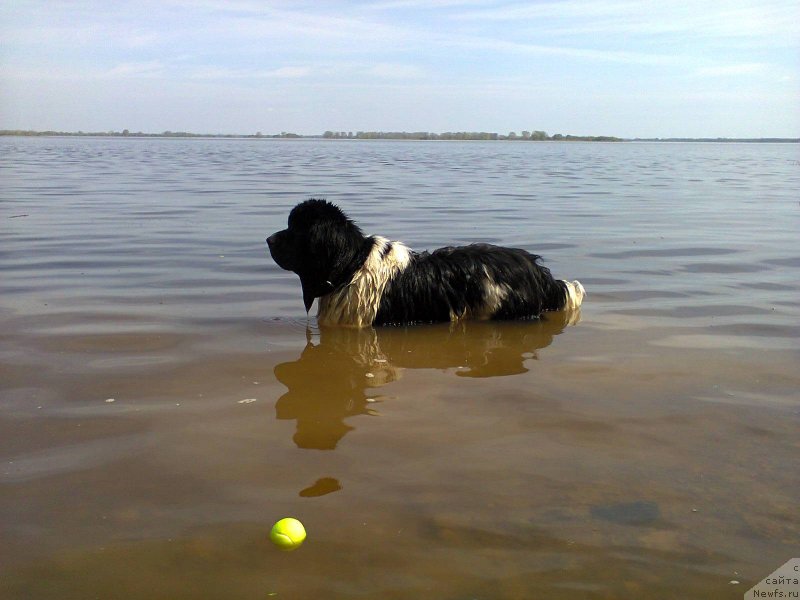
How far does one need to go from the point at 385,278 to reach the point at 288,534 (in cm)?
380

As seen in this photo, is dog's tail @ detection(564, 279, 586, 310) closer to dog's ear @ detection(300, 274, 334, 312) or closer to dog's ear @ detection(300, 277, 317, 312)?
dog's ear @ detection(300, 274, 334, 312)

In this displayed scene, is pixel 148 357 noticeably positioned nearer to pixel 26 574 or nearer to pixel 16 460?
pixel 16 460

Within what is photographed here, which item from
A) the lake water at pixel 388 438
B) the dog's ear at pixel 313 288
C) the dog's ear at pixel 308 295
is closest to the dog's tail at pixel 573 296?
the lake water at pixel 388 438

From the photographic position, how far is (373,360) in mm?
5645

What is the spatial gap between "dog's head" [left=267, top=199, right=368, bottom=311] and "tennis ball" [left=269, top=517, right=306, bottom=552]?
3.75m

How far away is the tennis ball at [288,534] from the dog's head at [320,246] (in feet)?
12.3

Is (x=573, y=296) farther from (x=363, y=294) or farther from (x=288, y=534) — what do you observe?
(x=288, y=534)

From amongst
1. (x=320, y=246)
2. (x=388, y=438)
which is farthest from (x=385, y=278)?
(x=388, y=438)

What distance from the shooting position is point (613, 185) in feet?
72.1

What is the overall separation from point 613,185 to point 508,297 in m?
16.2

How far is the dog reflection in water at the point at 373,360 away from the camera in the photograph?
450cm

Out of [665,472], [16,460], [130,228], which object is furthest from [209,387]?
[130,228]

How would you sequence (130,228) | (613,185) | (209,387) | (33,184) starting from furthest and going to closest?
(613,185), (33,184), (130,228), (209,387)

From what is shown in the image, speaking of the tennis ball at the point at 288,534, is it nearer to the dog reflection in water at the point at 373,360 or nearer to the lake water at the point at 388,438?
the lake water at the point at 388,438
